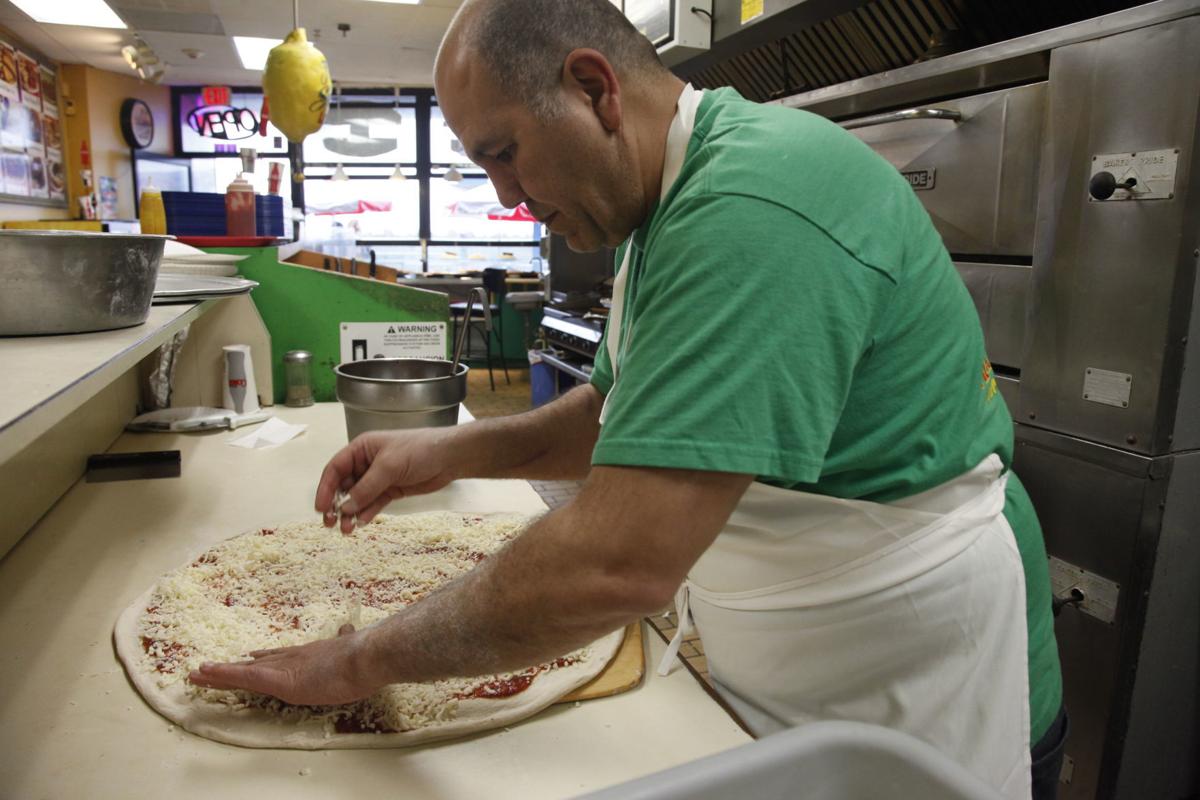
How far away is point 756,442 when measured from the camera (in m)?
0.67

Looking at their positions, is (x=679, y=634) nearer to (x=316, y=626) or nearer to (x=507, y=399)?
(x=316, y=626)

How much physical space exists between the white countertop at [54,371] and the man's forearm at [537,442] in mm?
490

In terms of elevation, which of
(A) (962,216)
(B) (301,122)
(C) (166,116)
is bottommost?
(A) (962,216)

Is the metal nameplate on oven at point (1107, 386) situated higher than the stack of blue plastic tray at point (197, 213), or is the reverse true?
the stack of blue plastic tray at point (197, 213)

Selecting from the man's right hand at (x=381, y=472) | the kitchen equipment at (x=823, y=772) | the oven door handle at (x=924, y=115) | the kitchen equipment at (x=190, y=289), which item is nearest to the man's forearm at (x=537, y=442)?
the man's right hand at (x=381, y=472)

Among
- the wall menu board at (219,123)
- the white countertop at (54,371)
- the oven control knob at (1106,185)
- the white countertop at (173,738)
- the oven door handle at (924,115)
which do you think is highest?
the wall menu board at (219,123)

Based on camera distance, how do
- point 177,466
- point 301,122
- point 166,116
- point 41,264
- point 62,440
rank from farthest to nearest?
point 166,116, point 301,122, point 177,466, point 62,440, point 41,264

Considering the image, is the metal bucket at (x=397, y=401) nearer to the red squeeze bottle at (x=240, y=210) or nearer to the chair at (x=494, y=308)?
the red squeeze bottle at (x=240, y=210)

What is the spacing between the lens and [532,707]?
3.06 feet

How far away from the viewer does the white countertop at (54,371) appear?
2.15 feet

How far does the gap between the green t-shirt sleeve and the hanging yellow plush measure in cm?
225

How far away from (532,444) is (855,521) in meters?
0.61

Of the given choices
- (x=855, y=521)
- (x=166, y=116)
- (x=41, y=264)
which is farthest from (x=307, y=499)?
(x=166, y=116)

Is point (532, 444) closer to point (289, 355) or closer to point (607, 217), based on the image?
point (607, 217)
